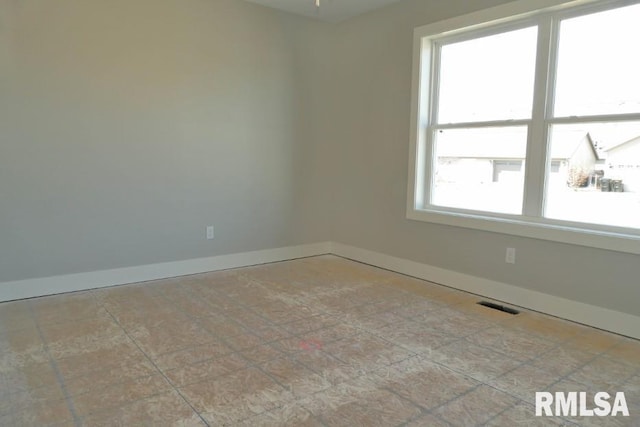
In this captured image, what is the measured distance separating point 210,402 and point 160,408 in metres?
0.22

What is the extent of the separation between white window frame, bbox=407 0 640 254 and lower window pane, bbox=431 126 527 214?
7 centimetres

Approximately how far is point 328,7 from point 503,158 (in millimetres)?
2270

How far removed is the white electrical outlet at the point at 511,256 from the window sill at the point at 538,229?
0.43 ft

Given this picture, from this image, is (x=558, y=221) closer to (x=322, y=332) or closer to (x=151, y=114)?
(x=322, y=332)

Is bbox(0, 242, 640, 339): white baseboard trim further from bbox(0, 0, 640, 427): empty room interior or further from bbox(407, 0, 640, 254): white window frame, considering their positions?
bbox(407, 0, 640, 254): white window frame

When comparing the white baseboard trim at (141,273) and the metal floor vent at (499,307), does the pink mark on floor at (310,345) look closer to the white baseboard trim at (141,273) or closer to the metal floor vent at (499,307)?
the metal floor vent at (499,307)

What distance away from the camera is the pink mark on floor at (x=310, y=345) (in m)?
2.57

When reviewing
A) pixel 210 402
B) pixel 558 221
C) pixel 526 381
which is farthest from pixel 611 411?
pixel 210 402

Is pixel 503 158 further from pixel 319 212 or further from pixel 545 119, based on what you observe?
pixel 319 212

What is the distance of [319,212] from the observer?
500cm

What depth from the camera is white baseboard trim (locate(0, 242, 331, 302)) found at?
336 centimetres

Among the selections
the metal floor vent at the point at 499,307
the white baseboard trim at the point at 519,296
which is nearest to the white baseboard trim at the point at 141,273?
the white baseboard trim at the point at 519,296
